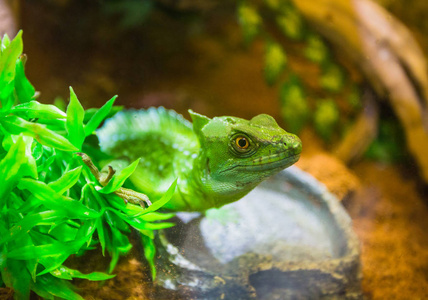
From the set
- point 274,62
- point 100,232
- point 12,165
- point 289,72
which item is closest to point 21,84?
point 12,165

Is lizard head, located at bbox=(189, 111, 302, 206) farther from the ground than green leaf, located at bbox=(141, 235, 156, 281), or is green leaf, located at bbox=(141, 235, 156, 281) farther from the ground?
lizard head, located at bbox=(189, 111, 302, 206)

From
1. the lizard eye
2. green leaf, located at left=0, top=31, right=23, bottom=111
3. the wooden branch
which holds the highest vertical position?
the wooden branch

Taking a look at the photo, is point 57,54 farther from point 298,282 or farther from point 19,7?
point 298,282

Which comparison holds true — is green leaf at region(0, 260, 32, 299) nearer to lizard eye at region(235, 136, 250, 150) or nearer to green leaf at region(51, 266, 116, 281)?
green leaf at region(51, 266, 116, 281)

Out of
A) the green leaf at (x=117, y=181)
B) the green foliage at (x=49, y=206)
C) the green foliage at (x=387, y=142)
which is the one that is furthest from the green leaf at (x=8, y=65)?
the green foliage at (x=387, y=142)

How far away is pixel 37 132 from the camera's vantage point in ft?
4.32

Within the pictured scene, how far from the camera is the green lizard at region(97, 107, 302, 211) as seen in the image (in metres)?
1.66

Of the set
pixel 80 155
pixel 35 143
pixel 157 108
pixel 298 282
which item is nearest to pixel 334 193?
pixel 298 282

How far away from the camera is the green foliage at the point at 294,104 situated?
8.39 ft

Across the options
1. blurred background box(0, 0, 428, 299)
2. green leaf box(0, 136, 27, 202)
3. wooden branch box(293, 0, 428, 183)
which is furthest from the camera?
wooden branch box(293, 0, 428, 183)

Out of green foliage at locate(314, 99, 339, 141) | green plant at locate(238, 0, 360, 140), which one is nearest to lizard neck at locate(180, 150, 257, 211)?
green plant at locate(238, 0, 360, 140)

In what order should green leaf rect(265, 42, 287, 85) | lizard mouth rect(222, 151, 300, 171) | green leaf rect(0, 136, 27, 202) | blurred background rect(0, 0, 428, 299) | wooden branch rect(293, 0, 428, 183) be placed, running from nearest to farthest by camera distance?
green leaf rect(0, 136, 27, 202), lizard mouth rect(222, 151, 300, 171), blurred background rect(0, 0, 428, 299), green leaf rect(265, 42, 287, 85), wooden branch rect(293, 0, 428, 183)

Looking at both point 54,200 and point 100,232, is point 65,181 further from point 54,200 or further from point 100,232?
point 100,232

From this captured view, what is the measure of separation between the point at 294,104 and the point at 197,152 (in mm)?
1059
